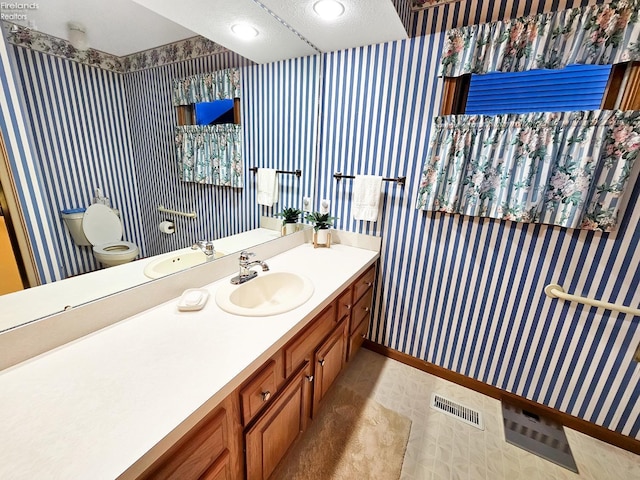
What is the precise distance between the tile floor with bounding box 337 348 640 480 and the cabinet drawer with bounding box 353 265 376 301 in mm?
624

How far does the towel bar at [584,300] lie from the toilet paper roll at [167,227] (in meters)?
1.85

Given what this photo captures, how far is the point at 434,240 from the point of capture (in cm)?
165

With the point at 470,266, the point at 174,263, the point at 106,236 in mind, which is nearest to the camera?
the point at 106,236

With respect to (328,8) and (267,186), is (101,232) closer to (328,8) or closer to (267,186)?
(267,186)

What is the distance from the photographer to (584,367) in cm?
142

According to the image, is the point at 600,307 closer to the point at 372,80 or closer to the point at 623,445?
the point at 623,445

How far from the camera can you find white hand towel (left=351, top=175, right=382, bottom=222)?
1688 millimetres

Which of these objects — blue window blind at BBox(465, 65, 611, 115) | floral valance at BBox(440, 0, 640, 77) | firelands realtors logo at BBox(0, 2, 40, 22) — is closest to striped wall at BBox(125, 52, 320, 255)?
firelands realtors logo at BBox(0, 2, 40, 22)

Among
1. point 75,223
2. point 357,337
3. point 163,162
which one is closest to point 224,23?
point 163,162

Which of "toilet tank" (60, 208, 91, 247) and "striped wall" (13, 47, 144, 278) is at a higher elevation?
"striped wall" (13, 47, 144, 278)

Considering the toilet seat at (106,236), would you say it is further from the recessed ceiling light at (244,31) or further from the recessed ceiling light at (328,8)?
the recessed ceiling light at (328,8)

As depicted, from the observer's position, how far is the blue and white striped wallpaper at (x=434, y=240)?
128 cm

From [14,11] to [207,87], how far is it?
0.57m

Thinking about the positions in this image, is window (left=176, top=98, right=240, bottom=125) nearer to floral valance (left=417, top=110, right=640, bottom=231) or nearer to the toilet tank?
the toilet tank
